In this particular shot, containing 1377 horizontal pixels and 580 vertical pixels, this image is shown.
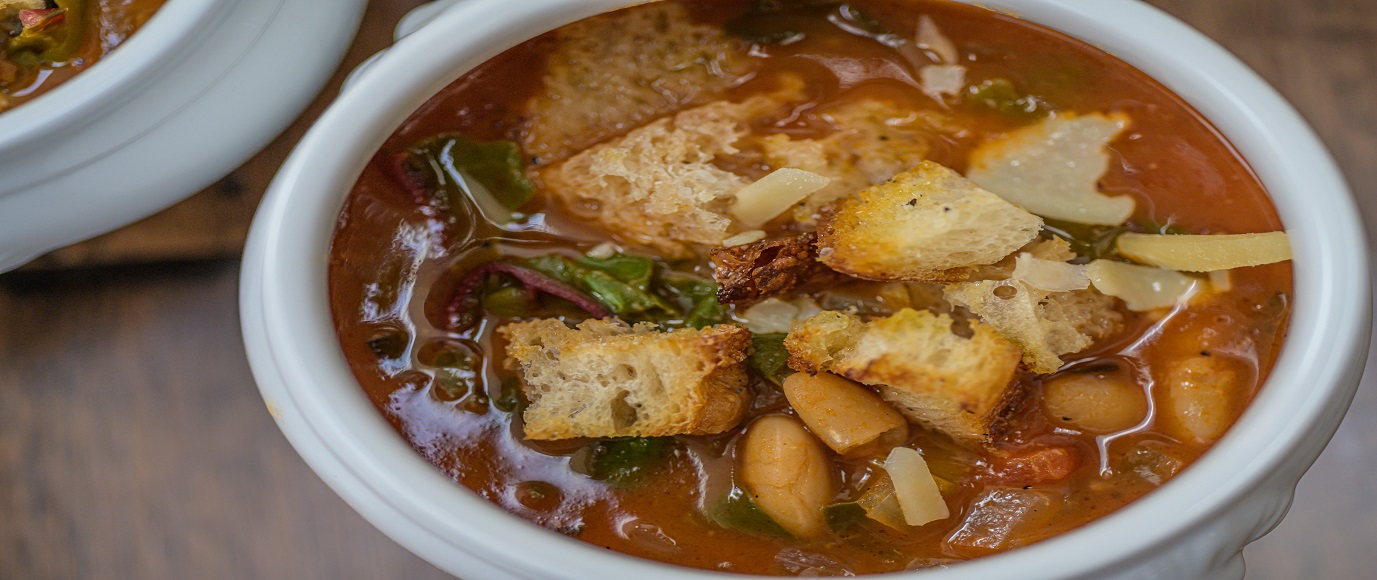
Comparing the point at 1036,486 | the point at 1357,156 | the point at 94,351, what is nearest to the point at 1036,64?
the point at 1036,486

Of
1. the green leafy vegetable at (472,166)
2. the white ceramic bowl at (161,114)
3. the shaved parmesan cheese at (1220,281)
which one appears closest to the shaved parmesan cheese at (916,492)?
the shaved parmesan cheese at (1220,281)

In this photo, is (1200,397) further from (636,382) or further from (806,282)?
(636,382)

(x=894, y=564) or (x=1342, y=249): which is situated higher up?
(x=1342, y=249)

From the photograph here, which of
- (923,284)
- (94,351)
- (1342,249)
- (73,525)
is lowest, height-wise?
(73,525)

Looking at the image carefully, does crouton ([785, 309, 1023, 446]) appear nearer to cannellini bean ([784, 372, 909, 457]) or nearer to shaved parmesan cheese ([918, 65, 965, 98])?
cannellini bean ([784, 372, 909, 457])

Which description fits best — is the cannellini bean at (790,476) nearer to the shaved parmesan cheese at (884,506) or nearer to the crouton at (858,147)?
the shaved parmesan cheese at (884,506)

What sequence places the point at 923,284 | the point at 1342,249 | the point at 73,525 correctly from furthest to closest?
1. the point at 73,525
2. the point at 923,284
3. the point at 1342,249

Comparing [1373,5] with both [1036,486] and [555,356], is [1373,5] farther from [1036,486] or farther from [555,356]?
[555,356]

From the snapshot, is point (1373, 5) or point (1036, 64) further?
point (1373, 5)
